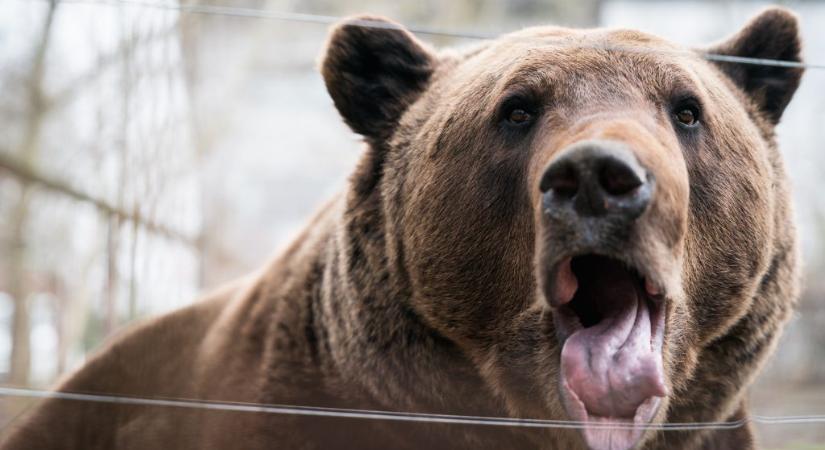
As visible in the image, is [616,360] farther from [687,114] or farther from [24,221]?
[24,221]

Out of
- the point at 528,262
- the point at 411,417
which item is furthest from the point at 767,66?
the point at 411,417

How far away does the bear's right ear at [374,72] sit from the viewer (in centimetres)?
281

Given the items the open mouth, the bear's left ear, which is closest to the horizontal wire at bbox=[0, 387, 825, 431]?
the open mouth

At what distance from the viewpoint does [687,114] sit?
2338 millimetres

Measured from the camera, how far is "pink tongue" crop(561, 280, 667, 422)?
1.89m

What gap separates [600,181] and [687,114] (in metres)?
0.71

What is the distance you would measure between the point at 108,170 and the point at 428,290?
2819mm

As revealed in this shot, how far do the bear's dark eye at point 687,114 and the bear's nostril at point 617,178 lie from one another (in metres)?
0.62

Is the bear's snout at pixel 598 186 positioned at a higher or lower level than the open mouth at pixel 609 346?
higher

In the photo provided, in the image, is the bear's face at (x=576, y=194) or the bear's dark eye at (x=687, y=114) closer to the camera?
the bear's face at (x=576, y=194)

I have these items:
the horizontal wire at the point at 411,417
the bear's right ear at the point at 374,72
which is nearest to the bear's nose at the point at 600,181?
the horizontal wire at the point at 411,417

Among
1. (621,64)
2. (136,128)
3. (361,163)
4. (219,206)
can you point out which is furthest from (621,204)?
(219,206)

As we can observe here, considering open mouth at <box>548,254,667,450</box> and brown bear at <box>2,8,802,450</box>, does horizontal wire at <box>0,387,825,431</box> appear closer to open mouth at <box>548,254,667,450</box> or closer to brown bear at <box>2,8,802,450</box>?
brown bear at <box>2,8,802,450</box>

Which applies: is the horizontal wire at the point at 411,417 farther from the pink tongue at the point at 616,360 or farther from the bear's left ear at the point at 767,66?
the bear's left ear at the point at 767,66
